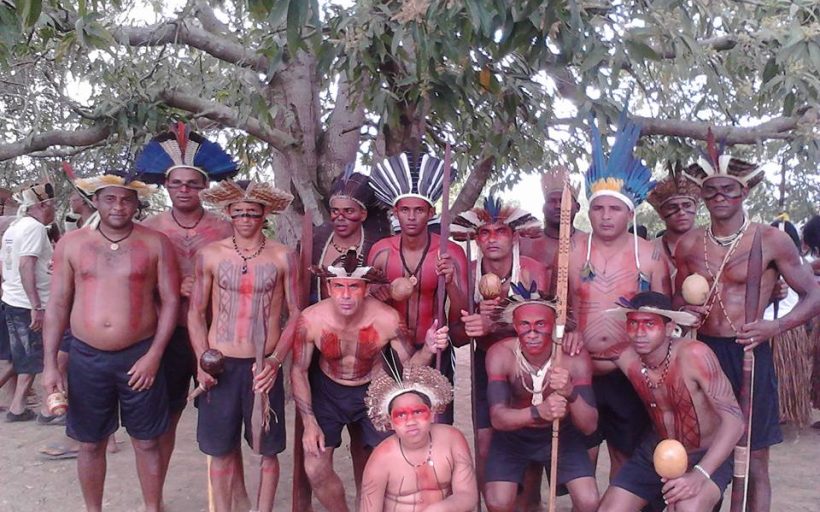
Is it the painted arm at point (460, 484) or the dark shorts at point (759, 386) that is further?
the dark shorts at point (759, 386)

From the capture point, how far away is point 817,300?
3.94 metres

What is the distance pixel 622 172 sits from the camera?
13.1 feet

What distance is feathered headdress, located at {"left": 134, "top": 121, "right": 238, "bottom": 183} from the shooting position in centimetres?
446

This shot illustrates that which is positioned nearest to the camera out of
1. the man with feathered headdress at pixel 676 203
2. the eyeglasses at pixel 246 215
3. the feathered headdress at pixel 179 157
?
the eyeglasses at pixel 246 215

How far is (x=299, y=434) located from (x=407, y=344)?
0.82m

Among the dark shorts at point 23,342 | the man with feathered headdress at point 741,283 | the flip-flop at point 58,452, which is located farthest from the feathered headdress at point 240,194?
the dark shorts at point 23,342

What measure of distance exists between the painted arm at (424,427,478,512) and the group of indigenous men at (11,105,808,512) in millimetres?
14

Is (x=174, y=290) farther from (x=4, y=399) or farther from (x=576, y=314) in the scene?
(x=4, y=399)

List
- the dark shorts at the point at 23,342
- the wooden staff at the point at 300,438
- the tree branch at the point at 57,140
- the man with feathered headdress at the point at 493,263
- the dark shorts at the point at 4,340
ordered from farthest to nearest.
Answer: the dark shorts at the point at 4,340
the dark shorts at the point at 23,342
the tree branch at the point at 57,140
the man with feathered headdress at the point at 493,263
the wooden staff at the point at 300,438

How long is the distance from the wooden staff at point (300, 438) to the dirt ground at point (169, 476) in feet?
1.13

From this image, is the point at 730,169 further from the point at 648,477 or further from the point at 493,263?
the point at 648,477

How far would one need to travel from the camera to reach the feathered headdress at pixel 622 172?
3.99 m

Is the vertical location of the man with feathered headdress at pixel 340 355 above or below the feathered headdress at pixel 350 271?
below

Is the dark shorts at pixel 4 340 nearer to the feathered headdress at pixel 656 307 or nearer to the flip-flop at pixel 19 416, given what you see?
the flip-flop at pixel 19 416
